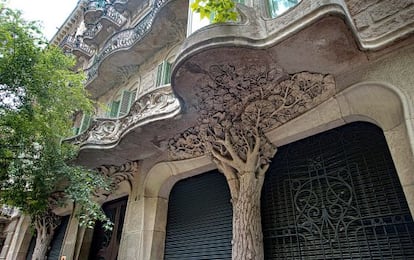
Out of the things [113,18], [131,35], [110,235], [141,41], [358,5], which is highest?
[113,18]

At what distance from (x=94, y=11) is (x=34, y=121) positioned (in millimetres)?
9447

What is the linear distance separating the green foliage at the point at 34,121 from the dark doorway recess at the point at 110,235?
63.9 inches

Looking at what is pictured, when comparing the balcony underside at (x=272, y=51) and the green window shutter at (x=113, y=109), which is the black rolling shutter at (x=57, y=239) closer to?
the green window shutter at (x=113, y=109)

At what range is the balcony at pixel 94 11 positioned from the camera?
12625mm

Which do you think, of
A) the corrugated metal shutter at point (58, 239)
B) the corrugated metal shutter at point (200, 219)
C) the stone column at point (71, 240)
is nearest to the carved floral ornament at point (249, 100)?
the corrugated metal shutter at point (200, 219)

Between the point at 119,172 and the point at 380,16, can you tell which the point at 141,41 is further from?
the point at 380,16

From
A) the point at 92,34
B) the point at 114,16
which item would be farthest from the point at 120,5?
the point at 92,34

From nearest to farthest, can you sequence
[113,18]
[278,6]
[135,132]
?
1. [278,6]
2. [135,132]
3. [113,18]

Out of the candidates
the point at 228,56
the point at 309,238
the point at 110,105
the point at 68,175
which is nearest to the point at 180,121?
the point at 228,56

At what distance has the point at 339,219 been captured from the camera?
3.75 m

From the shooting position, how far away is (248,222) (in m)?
4.07

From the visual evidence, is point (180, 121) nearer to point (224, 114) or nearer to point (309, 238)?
point (224, 114)

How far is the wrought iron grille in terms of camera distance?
11.1 feet

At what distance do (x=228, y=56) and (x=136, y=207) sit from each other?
4.30 metres
